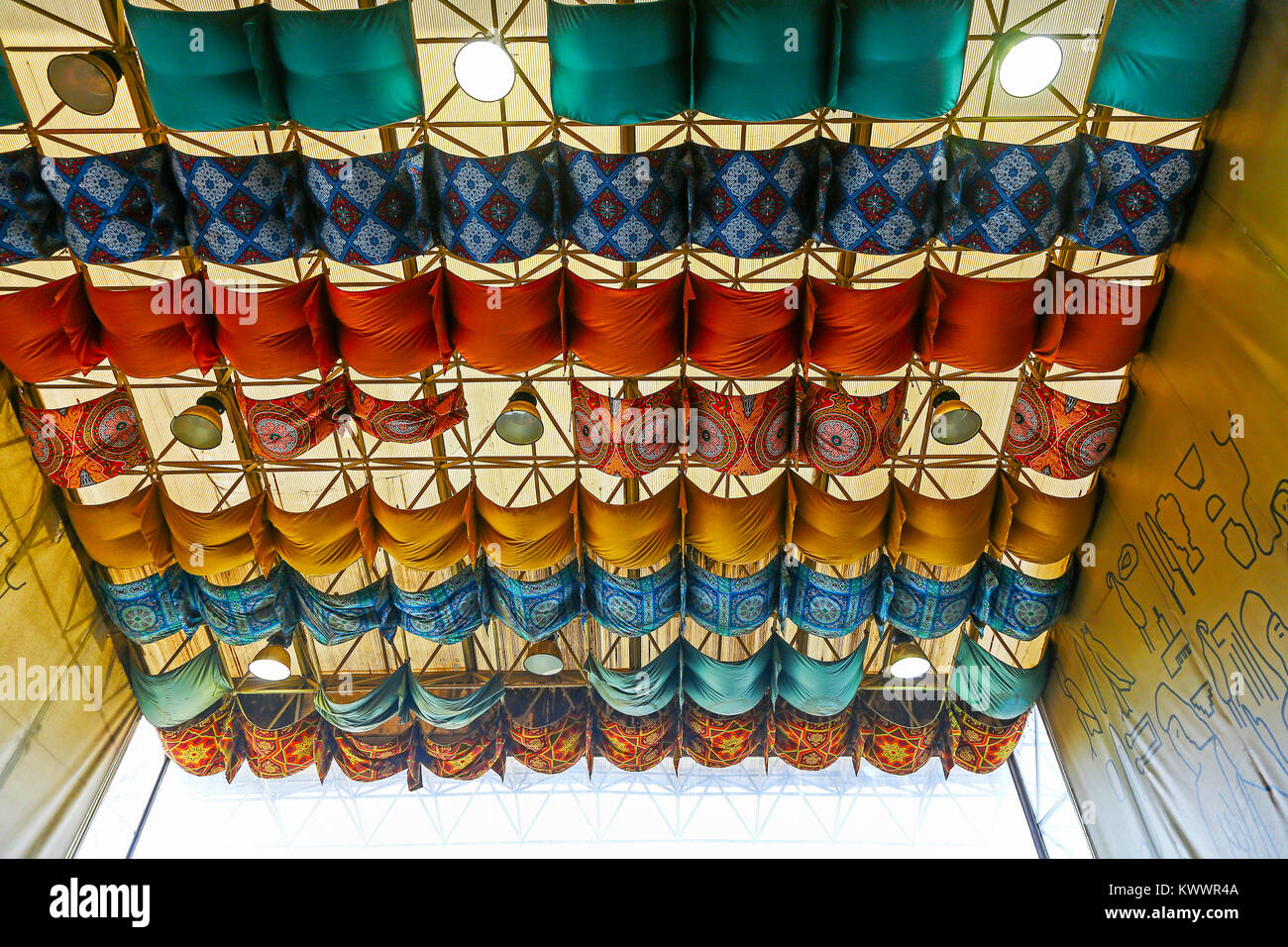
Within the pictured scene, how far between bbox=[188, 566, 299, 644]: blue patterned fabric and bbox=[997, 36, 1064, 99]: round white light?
460 inches

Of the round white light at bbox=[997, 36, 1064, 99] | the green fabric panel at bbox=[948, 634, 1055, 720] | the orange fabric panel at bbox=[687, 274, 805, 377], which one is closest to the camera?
the round white light at bbox=[997, 36, 1064, 99]

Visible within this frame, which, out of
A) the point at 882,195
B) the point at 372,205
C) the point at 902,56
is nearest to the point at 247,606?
the point at 372,205

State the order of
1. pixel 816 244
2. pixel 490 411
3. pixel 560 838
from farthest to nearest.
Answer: pixel 560 838
pixel 490 411
pixel 816 244

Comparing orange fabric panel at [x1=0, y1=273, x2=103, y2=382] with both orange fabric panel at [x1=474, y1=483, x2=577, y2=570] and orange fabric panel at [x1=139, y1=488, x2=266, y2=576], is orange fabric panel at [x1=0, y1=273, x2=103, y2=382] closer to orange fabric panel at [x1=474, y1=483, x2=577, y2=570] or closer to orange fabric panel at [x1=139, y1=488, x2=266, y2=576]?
orange fabric panel at [x1=139, y1=488, x2=266, y2=576]

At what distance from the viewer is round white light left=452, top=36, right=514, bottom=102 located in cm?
859

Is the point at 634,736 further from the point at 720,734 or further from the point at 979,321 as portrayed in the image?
the point at 979,321

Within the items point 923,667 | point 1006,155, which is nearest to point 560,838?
point 923,667

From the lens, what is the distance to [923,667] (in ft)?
44.5

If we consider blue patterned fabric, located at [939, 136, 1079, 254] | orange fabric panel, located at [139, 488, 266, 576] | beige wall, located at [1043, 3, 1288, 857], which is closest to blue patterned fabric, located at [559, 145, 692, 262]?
blue patterned fabric, located at [939, 136, 1079, 254]

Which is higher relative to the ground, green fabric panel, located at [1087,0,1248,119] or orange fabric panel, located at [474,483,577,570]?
green fabric panel, located at [1087,0,1248,119]

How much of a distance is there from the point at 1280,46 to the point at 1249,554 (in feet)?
16.7

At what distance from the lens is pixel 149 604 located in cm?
1343

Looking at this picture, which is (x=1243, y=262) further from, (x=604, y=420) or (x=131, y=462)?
(x=131, y=462)

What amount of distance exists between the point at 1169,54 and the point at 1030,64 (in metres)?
1.83
